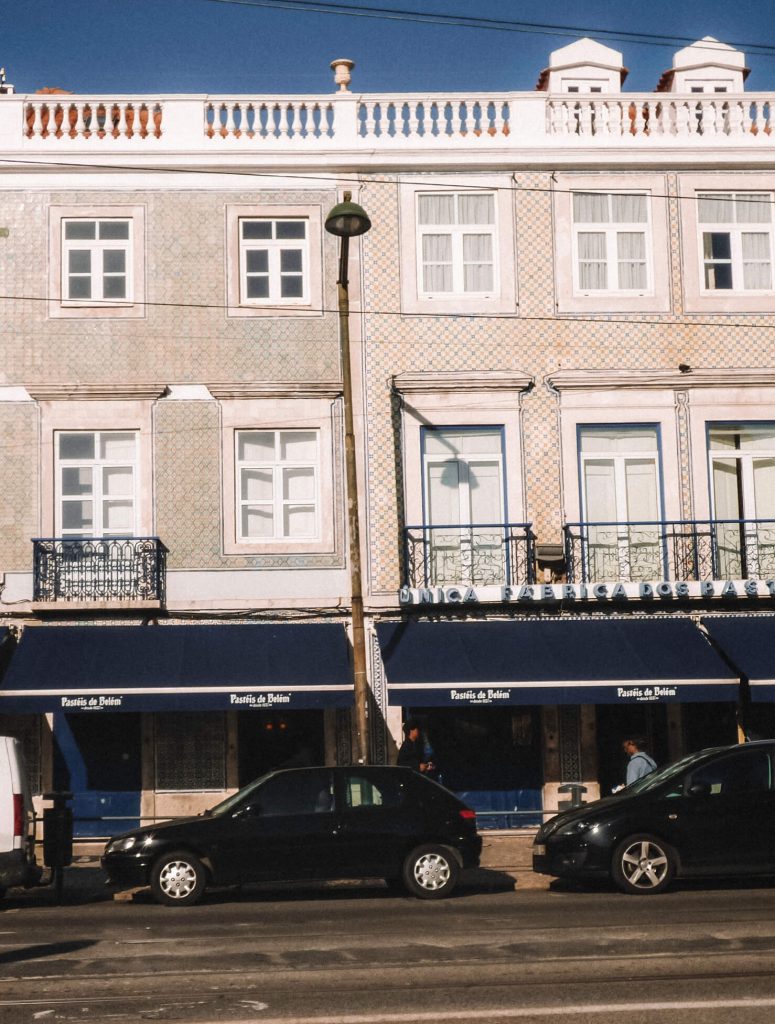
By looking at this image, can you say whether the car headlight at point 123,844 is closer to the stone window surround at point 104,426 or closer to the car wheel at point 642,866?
the car wheel at point 642,866

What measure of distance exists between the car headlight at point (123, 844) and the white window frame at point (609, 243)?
11.2m

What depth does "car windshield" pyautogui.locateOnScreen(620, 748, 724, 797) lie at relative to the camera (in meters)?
15.9

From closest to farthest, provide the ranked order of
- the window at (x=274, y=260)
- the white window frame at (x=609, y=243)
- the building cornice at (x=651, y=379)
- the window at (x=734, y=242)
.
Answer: the building cornice at (x=651, y=379)
the window at (x=274, y=260)
the white window frame at (x=609, y=243)
the window at (x=734, y=242)

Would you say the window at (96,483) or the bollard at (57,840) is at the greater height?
the window at (96,483)

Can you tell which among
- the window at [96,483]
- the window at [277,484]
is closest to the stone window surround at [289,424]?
the window at [277,484]

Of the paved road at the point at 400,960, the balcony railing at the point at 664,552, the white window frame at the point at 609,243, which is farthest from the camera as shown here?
the white window frame at the point at 609,243

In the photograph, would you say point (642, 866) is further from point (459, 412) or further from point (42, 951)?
point (459, 412)

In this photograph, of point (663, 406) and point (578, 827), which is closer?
point (578, 827)

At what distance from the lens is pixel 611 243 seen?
22.8m

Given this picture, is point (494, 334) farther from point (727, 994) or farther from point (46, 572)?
point (727, 994)

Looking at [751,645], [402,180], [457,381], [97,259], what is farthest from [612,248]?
[97,259]

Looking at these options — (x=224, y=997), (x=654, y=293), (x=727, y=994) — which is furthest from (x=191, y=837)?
(x=654, y=293)

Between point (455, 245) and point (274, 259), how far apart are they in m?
2.84

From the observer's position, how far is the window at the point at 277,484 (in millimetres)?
22016
